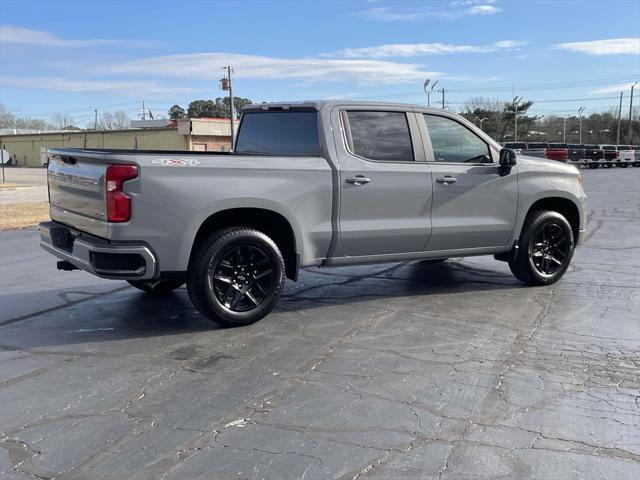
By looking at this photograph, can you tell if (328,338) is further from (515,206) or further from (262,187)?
(515,206)

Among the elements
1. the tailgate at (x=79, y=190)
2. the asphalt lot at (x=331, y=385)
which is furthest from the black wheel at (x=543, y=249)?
the tailgate at (x=79, y=190)

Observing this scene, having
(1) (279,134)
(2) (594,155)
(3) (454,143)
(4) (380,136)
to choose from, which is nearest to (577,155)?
(2) (594,155)

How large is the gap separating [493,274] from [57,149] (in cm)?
527

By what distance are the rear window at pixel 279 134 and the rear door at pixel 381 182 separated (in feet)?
0.87

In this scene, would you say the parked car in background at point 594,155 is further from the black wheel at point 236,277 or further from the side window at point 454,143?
the black wheel at point 236,277

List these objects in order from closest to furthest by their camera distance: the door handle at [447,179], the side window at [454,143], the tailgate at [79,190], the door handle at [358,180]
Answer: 1. the tailgate at [79,190]
2. the door handle at [358,180]
3. the door handle at [447,179]
4. the side window at [454,143]

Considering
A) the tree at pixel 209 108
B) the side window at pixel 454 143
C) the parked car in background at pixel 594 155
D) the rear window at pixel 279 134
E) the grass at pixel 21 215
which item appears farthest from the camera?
the tree at pixel 209 108

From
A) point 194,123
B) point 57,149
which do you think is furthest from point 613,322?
point 194,123

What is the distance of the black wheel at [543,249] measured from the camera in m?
7.05

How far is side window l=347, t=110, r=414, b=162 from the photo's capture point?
608 centimetres

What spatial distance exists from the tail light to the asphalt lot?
109 cm

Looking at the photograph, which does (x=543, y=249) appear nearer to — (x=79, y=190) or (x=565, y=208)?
(x=565, y=208)

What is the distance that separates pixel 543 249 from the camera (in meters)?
7.21

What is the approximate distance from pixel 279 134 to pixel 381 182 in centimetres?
121
